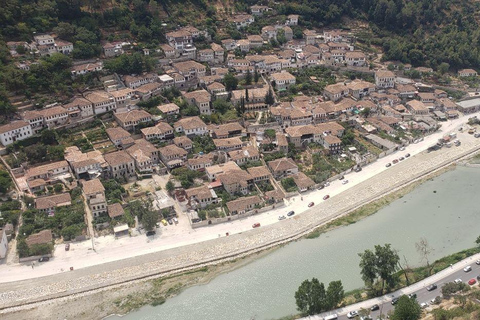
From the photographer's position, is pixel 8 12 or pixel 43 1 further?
pixel 43 1

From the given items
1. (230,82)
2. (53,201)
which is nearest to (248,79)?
(230,82)

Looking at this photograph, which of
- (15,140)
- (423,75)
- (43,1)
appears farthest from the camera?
(423,75)

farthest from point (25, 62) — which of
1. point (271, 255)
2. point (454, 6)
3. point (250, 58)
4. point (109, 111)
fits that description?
point (454, 6)

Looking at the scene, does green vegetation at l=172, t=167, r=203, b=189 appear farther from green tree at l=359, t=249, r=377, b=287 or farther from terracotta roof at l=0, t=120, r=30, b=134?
green tree at l=359, t=249, r=377, b=287

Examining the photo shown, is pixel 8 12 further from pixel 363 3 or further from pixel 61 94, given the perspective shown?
pixel 363 3

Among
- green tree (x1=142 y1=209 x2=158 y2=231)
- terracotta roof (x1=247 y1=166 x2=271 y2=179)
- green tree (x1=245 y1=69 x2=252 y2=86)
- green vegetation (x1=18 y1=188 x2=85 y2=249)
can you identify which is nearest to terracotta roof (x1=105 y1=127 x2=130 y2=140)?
green vegetation (x1=18 y1=188 x2=85 y2=249)

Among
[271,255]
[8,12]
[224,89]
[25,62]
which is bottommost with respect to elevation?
[271,255]

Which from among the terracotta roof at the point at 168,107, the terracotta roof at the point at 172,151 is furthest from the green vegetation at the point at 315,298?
the terracotta roof at the point at 168,107
